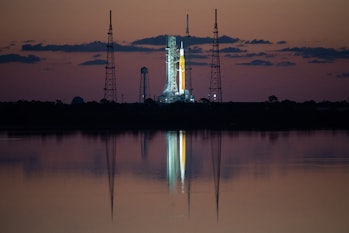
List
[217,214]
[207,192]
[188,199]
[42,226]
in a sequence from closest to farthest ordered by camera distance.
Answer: [42,226] → [217,214] → [188,199] → [207,192]

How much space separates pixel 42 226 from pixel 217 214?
15.3 feet

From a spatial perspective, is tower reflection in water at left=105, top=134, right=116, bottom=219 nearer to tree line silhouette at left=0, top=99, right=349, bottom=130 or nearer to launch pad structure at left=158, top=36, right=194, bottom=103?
tree line silhouette at left=0, top=99, right=349, bottom=130

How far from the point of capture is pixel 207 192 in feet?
81.0

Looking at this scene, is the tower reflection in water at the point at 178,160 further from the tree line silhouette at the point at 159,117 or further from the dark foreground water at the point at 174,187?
the tree line silhouette at the point at 159,117

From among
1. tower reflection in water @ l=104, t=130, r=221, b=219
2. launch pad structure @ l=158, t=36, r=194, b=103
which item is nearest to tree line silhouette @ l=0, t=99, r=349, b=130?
launch pad structure @ l=158, t=36, r=194, b=103

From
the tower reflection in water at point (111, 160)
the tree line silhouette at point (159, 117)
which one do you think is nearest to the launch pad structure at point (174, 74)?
the tree line silhouette at point (159, 117)

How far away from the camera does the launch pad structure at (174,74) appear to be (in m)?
92.1

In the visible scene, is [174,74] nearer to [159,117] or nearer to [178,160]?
[159,117]

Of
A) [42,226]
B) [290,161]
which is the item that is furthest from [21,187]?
[290,161]

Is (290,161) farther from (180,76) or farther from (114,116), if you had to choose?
(180,76)

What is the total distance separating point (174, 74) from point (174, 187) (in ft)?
218

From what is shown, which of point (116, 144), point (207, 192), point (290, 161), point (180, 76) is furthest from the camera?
point (180, 76)

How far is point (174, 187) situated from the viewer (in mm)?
25922

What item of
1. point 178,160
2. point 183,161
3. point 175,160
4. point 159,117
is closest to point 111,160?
point 175,160
